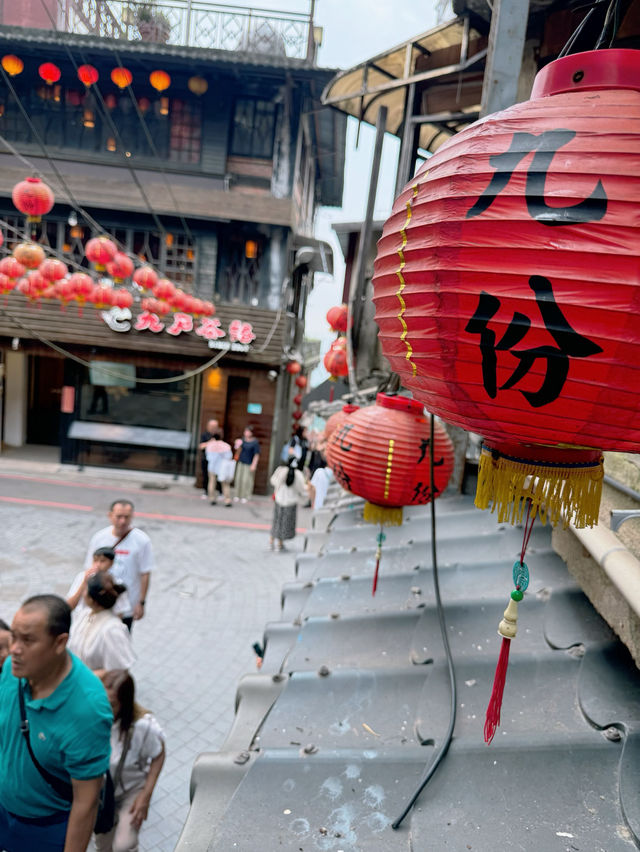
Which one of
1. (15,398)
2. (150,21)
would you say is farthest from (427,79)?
(15,398)

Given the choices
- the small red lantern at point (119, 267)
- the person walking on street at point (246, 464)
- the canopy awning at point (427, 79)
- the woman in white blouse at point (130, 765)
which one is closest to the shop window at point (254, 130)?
the small red lantern at point (119, 267)

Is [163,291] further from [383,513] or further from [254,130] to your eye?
[383,513]

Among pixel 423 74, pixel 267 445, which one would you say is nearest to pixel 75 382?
pixel 267 445

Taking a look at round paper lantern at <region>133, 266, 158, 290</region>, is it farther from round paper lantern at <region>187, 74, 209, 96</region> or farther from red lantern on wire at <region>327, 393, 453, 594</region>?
red lantern on wire at <region>327, 393, 453, 594</region>

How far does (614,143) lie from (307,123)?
1715 centimetres

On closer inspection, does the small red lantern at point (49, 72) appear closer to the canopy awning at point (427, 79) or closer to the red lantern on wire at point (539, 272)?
the canopy awning at point (427, 79)

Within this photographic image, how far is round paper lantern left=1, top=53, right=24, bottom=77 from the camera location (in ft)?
45.5

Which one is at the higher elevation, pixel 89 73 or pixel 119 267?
pixel 89 73

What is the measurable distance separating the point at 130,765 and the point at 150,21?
654 inches

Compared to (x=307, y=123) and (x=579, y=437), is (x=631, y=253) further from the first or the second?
(x=307, y=123)

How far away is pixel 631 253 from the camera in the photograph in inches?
42.0

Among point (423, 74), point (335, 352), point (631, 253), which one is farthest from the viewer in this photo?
point (335, 352)

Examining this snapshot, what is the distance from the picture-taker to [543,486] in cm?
151

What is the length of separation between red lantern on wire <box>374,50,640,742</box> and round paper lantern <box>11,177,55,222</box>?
8.26m
